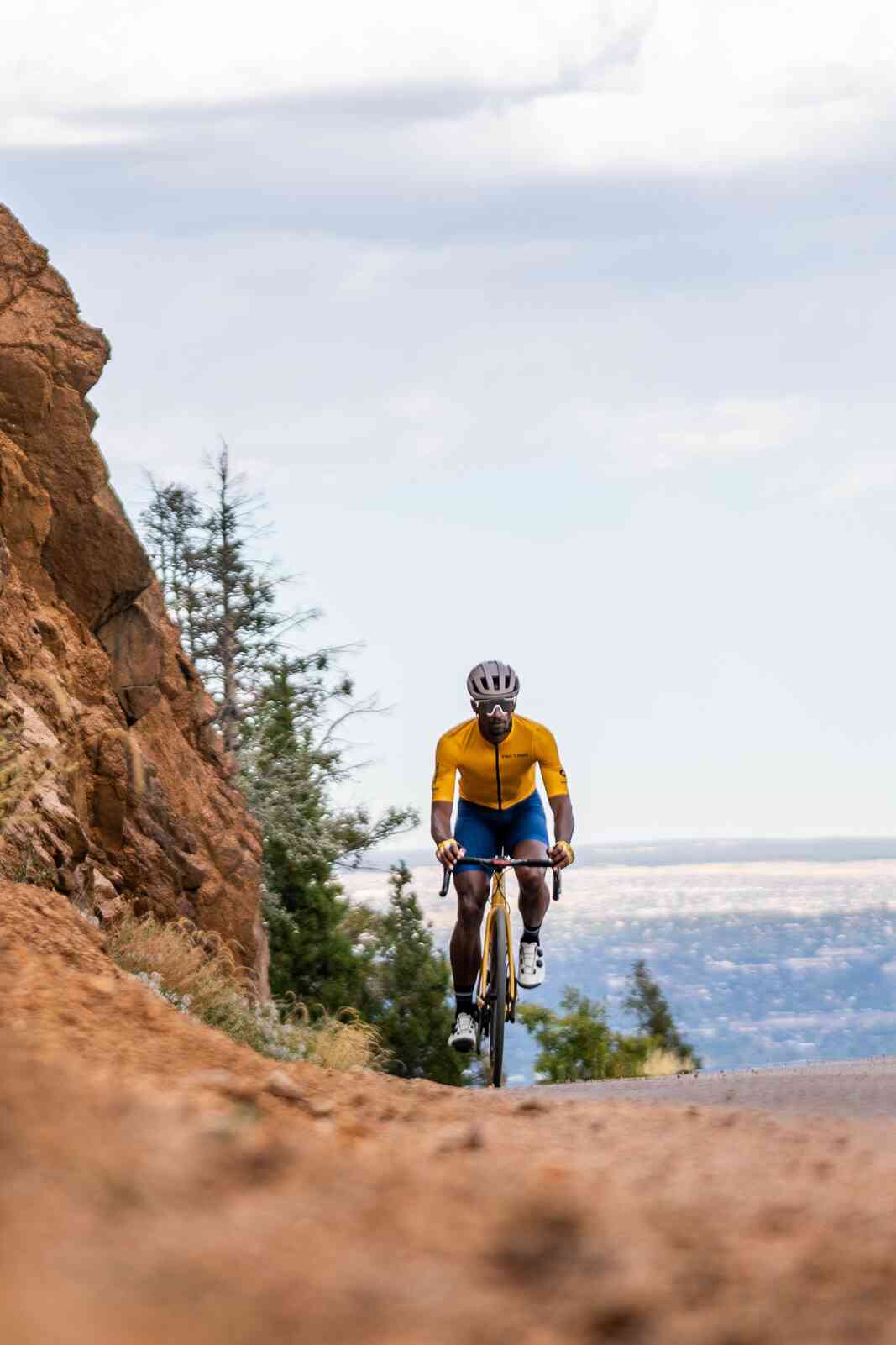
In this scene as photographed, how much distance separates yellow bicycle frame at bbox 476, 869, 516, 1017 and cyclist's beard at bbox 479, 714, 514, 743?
85cm

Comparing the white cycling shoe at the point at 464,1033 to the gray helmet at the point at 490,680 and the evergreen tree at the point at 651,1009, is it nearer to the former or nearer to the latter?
the gray helmet at the point at 490,680

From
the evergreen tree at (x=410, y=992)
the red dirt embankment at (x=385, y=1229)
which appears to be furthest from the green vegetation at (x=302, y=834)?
the red dirt embankment at (x=385, y=1229)

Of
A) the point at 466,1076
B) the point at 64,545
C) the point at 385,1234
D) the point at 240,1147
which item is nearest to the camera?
the point at 385,1234

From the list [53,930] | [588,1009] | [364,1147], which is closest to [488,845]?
[53,930]

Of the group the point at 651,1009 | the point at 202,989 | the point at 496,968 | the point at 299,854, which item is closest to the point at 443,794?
the point at 496,968

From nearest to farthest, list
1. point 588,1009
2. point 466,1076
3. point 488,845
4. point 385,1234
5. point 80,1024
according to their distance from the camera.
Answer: point 385,1234 → point 80,1024 → point 488,845 → point 588,1009 → point 466,1076

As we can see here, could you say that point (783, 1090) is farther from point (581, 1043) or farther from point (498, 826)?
point (581, 1043)

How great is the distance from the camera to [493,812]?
A: 12.4 m

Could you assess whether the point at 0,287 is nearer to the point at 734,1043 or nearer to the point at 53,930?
the point at 53,930

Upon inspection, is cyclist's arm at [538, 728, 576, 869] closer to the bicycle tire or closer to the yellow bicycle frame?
the yellow bicycle frame

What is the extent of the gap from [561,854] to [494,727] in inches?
35.6

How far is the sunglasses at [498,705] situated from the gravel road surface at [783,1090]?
232 cm

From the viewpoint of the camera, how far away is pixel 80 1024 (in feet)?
20.7

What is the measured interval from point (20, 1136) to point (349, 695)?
139 ft
